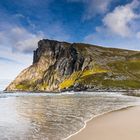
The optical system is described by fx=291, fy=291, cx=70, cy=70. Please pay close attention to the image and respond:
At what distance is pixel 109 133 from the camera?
1856 centimetres

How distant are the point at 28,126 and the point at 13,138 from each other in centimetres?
482

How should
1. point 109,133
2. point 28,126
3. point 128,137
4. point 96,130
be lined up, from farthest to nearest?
point 28,126, point 96,130, point 109,133, point 128,137

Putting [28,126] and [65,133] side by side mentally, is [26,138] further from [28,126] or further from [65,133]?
[28,126]

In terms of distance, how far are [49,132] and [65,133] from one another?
1176 mm

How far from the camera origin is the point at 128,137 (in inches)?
668

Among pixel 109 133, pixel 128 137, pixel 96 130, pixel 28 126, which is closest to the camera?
pixel 128 137

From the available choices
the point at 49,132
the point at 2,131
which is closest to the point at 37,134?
the point at 49,132

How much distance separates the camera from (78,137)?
1752 cm

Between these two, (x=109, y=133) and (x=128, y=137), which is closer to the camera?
(x=128, y=137)

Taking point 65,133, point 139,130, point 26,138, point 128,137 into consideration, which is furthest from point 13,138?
point 139,130

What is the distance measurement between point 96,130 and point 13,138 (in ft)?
19.0

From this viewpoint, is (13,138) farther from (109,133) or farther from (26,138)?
(109,133)

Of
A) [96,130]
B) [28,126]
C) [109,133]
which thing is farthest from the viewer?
[28,126]

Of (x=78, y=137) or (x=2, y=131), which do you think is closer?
(x=78, y=137)
